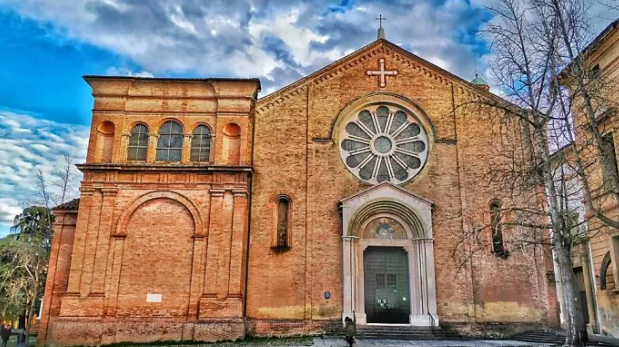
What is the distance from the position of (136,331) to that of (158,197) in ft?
16.1

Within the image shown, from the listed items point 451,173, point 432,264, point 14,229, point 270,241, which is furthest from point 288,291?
point 14,229

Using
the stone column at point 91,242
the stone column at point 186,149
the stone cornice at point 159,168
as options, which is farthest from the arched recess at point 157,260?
the stone column at point 186,149

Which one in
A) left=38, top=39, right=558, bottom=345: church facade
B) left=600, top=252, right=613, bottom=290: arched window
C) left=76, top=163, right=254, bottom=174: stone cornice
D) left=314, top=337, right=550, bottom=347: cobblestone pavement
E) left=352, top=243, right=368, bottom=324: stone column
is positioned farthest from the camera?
left=76, top=163, right=254, bottom=174: stone cornice

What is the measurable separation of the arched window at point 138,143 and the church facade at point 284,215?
6cm

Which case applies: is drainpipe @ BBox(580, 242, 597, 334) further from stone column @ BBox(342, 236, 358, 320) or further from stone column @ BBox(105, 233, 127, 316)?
stone column @ BBox(105, 233, 127, 316)

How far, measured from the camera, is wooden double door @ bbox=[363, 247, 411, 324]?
62.5 ft

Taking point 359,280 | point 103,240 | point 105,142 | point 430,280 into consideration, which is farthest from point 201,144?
point 430,280

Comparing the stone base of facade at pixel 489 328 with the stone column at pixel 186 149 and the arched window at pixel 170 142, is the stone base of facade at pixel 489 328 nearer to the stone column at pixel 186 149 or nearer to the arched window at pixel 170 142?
the stone column at pixel 186 149

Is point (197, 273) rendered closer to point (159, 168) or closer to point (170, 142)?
point (159, 168)

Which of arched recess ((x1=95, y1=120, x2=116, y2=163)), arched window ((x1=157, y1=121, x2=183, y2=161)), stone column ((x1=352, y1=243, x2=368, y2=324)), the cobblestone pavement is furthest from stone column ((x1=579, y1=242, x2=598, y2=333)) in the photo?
arched recess ((x1=95, y1=120, x2=116, y2=163))

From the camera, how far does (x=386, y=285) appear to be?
19.5 m

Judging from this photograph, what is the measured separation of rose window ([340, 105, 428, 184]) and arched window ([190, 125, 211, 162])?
5.41 meters

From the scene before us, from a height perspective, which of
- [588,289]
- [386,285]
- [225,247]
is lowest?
[588,289]

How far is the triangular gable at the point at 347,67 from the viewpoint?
20956 millimetres
